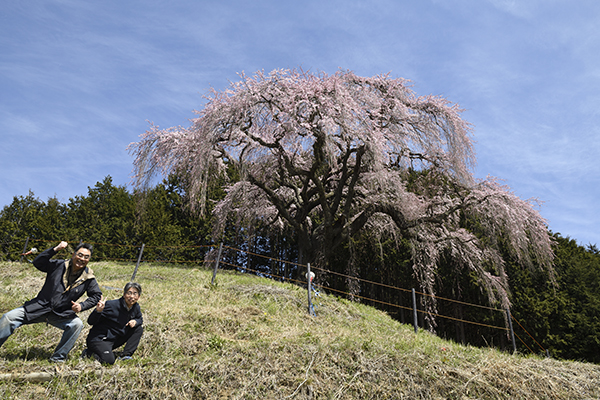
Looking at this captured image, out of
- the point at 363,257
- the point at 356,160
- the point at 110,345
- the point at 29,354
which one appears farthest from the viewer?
the point at 363,257

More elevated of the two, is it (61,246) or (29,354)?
(61,246)

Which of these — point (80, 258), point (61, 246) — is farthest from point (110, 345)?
point (61, 246)

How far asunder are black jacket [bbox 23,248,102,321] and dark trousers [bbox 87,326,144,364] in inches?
16.5

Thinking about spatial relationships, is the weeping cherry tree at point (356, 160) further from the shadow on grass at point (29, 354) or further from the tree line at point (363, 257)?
the shadow on grass at point (29, 354)

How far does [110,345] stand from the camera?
4.31m

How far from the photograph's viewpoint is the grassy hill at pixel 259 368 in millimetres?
3945

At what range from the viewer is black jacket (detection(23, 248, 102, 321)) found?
13.2 ft

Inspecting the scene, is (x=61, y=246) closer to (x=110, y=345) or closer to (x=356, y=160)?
(x=110, y=345)

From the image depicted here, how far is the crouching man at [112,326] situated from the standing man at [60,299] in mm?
189

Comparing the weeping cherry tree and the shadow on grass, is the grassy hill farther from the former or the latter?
the weeping cherry tree

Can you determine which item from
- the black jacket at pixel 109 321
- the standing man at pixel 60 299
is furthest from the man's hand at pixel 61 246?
the black jacket at pixel 109 321

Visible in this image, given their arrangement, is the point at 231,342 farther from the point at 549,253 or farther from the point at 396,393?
the point at 549,253

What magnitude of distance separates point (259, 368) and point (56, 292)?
246cm

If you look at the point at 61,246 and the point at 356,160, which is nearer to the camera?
the point at 61,246
